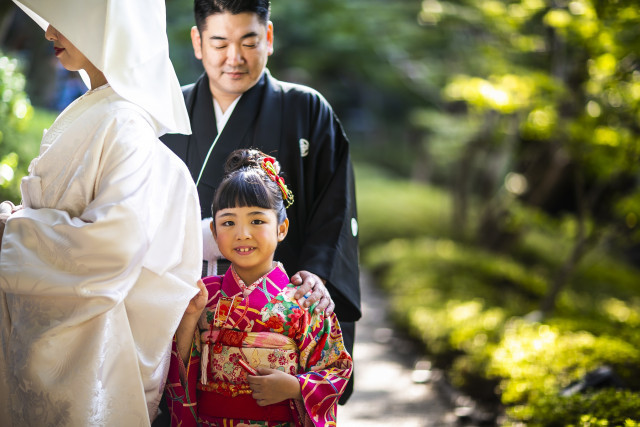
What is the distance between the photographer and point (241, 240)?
2340mm

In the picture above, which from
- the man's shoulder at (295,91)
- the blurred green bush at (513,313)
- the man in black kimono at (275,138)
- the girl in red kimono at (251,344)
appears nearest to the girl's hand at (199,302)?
the girl in red kimono at (251,344)

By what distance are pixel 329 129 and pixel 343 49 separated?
1317 centimetres

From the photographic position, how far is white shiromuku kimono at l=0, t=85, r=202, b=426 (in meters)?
2.04

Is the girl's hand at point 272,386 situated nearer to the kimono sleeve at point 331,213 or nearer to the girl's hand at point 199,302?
the girl's hand at point 199,302

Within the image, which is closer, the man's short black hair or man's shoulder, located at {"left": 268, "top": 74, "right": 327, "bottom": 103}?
the man's short black hair

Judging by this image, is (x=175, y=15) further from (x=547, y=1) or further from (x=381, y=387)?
(x=381, y=387)

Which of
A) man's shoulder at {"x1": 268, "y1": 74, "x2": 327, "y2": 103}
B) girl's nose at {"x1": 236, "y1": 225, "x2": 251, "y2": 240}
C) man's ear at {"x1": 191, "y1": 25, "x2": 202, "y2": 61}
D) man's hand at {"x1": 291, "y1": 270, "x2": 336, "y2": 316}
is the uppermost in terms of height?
man's ear at {"x1": 191, "y1": 25, "x2": 202, "y2": 61}

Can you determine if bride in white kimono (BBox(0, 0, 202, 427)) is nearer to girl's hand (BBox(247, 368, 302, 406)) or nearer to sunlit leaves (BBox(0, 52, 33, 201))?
girl's hand (BBox(247, 368, 302, 406))

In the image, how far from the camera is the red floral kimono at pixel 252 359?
2.35 meters

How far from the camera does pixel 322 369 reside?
94.7 inches

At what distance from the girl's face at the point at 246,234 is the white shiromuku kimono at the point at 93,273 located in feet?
0.49

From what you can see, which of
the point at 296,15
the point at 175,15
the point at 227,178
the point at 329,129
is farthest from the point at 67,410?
the point at 296,15

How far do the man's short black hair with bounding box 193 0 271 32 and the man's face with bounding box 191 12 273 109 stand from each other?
2 centimetres

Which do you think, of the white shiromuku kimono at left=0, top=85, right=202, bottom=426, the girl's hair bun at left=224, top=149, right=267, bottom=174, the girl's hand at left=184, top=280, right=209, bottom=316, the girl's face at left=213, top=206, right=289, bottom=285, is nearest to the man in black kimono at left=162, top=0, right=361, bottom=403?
the girl's hair bun at left=224, top=149, right=267, bottom=174
